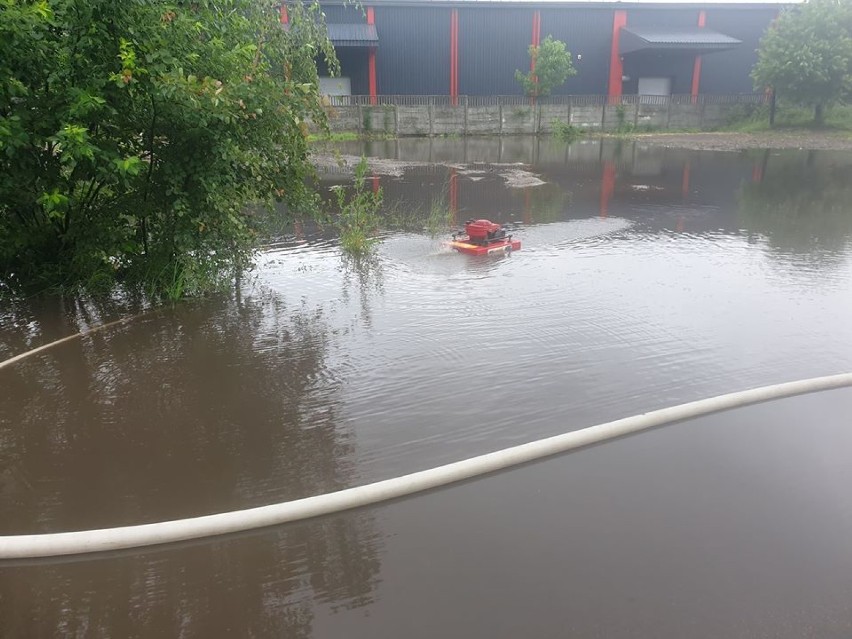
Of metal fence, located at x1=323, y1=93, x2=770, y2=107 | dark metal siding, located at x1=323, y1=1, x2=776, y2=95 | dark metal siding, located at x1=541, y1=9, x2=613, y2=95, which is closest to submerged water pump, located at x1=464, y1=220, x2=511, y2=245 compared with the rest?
metal fence, located at x1=323, y1=93, x2=770, y2=107

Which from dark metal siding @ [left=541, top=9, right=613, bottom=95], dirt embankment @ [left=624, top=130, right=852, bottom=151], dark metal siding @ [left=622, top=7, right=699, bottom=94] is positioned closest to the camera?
dirt embankment @ [left=624, top=130, right=852, bottom=151]

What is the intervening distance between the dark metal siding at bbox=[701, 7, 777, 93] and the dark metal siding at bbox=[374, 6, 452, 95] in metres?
15.6

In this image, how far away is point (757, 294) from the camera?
7.46 m

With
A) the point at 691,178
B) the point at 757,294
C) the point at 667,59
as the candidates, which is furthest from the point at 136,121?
the point at 667,59

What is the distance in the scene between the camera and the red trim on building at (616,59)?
3672cm

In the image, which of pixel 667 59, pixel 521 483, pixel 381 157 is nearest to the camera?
pixel 521 483

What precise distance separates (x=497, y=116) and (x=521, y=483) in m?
30.1

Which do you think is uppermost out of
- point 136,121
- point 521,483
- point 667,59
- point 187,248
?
point 667,59

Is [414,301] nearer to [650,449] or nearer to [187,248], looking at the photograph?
[187,248]

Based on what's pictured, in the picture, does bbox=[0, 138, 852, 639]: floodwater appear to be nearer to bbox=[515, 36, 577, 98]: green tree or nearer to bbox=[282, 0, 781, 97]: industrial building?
bbox=[515, 36, 577, 98]: green tree

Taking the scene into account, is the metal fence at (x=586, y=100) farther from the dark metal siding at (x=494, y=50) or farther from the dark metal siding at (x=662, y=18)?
the dark metal siding at (x=662, y=18)

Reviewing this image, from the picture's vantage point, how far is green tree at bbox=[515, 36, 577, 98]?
110 ft

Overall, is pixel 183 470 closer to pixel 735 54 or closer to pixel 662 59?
pixel 662 59

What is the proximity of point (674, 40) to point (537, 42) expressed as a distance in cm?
735
